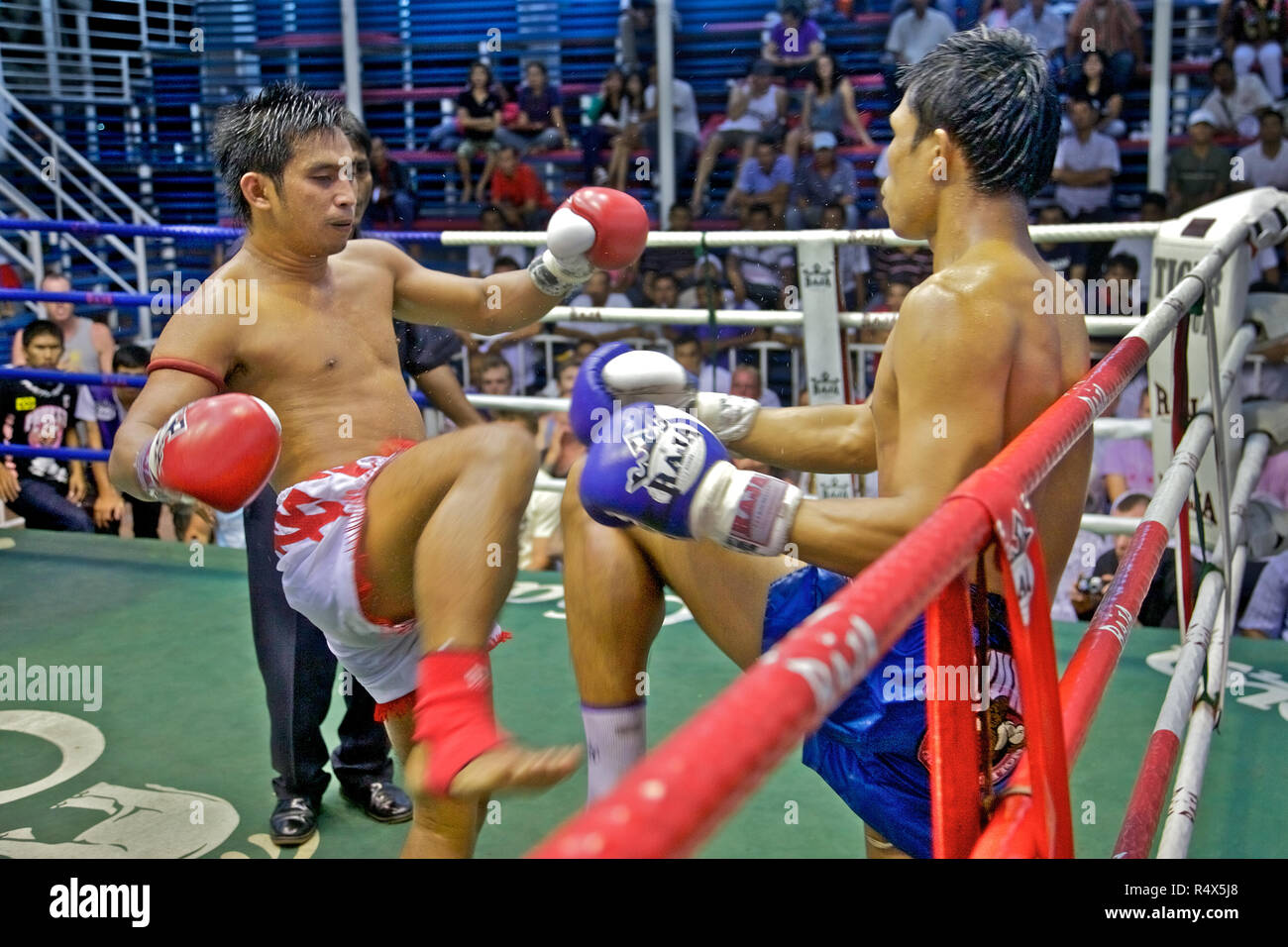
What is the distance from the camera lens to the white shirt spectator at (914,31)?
20.2 ft

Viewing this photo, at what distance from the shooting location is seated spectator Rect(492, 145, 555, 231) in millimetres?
6780

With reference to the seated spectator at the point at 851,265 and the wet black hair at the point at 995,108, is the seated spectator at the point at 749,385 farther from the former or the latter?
the wet black hair at the point at 995,108

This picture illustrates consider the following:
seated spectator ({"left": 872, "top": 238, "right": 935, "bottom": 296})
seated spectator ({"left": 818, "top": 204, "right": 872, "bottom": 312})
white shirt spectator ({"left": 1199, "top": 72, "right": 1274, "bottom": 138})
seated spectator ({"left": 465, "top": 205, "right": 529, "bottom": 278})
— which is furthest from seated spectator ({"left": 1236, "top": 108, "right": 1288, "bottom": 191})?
seated spectator ({"left": 465, "top": 205, "right": 529, "bottom": 278})

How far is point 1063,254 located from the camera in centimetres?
519

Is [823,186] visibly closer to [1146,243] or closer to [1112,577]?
[1146,243]

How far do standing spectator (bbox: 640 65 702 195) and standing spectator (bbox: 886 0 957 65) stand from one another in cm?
111

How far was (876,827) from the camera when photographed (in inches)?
56.6

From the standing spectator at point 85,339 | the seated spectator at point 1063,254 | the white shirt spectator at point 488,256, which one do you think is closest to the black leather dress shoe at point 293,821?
the standing spectator at point 85,339

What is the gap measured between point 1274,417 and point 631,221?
1.64m

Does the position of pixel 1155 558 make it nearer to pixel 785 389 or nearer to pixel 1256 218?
pixel 1256 218

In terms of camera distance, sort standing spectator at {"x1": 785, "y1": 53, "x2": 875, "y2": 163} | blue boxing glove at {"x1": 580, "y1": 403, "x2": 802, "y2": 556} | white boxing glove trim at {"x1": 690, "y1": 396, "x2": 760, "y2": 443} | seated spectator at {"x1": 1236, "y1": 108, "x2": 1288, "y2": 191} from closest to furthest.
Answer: blue boxing glove at {"x1": 580, "y1": 403, "x2": 802, "y2": 556} < white boxing glove trim at {"x1": 690, "y1": 396, "x2": 760, "y2": 443} < seated spectator at {"x1": 1236, "y1": 108, "x2": 1288, "y2": 191} < standing spectator at {"x1": 785, "y1": 53, "x2": 875, "y2": 163}

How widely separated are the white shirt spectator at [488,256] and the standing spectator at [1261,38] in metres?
3.51

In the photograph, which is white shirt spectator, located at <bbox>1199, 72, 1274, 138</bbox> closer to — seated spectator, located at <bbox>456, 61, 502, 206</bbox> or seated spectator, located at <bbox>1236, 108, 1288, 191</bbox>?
seated spectator, located at <bbox>1236, 108, 1288, 191</bbox>
